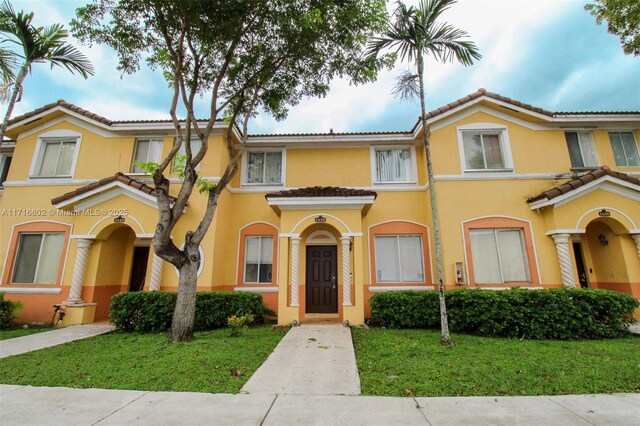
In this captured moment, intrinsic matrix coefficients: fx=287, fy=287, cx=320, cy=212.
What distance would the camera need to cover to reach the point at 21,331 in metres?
9.27

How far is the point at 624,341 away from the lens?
24.2ft

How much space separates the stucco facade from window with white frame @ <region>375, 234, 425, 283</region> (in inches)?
2.1

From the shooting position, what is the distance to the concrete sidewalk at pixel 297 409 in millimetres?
3588

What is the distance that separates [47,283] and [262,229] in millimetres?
8230

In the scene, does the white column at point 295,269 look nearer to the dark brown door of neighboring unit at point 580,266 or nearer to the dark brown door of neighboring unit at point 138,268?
the dark brown door of neighboring unit at point 138,268

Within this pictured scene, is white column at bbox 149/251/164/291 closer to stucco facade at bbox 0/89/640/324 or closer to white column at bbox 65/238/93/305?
stucco facade at bbox 0/89/640/324

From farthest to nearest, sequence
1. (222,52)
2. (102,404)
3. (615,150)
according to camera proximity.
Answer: (615,150) < (222,52) < (102,404)

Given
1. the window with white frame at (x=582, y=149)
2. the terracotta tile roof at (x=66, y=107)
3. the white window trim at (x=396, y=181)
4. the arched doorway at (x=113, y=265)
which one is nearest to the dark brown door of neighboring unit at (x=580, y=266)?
the window with white frame at (x=582, y=149)

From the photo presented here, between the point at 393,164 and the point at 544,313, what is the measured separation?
7.35 metres

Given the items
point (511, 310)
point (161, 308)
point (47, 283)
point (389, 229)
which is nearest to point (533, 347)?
point (511, 310)

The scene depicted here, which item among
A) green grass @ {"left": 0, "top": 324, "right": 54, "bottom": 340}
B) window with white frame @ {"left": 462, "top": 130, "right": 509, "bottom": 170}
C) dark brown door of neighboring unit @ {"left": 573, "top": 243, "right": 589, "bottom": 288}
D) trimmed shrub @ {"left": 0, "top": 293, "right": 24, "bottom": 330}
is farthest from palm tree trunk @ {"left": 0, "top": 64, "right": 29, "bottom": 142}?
dark brown door of neighboring unit @ {"left": 573, "top": 243, "right": 589, "bottom": 288}

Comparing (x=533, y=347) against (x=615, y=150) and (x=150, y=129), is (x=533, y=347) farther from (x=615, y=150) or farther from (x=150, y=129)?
(x=150, y=129)

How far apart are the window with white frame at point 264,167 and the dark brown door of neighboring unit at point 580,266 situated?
12.2 metres

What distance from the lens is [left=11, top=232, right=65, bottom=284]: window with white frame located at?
11.0m
